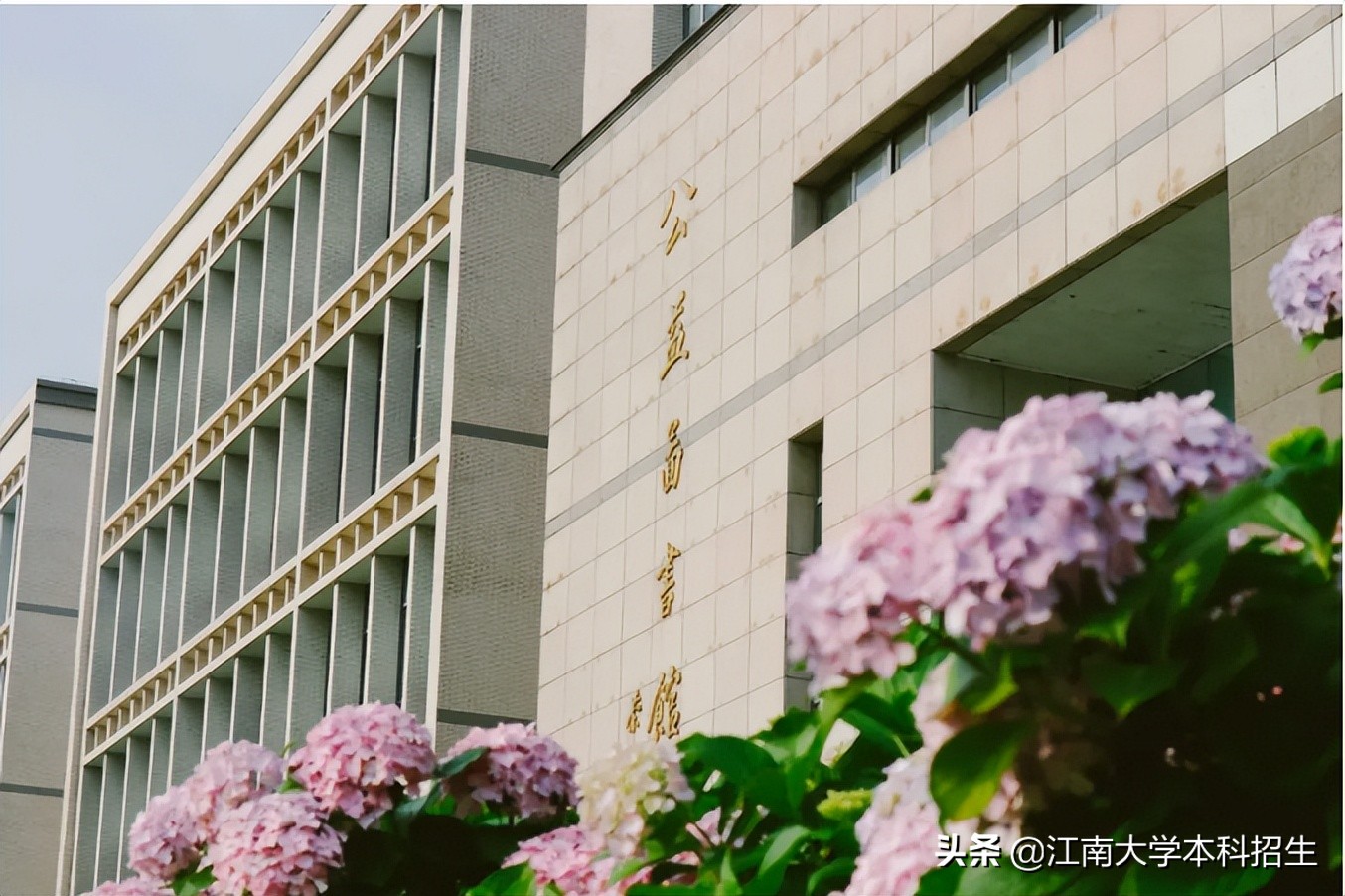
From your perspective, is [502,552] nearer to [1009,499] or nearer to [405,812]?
[405,812]

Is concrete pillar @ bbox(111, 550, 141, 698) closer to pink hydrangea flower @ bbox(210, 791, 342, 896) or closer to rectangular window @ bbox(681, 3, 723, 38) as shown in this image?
rectangular window @ bbox(681, 3, 723, 38)

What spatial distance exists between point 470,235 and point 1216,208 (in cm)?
1292

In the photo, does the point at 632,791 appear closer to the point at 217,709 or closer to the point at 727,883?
the point at 727,883

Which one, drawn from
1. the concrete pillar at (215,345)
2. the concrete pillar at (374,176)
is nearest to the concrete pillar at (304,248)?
the concrete pillar at (374,176)

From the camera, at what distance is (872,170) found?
832 inches

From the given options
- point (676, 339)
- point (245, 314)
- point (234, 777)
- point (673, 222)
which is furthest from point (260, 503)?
point (234, 777)

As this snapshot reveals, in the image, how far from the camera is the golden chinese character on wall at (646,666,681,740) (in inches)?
879

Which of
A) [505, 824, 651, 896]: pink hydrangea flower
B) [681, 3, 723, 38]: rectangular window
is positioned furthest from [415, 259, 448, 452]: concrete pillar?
[505, 824, 651, 896]: pink hydrangea flower

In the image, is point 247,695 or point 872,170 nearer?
point 872,170

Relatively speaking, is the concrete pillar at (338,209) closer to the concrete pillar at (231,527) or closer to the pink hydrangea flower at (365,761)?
the concrete pillar at (231,527)

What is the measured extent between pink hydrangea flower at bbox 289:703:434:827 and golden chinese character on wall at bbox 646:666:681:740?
1404 cm

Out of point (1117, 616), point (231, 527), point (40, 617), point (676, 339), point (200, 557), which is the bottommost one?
point (1117, 616)

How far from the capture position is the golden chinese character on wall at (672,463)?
23016 millimetres

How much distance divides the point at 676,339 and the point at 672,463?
4.19 feet
